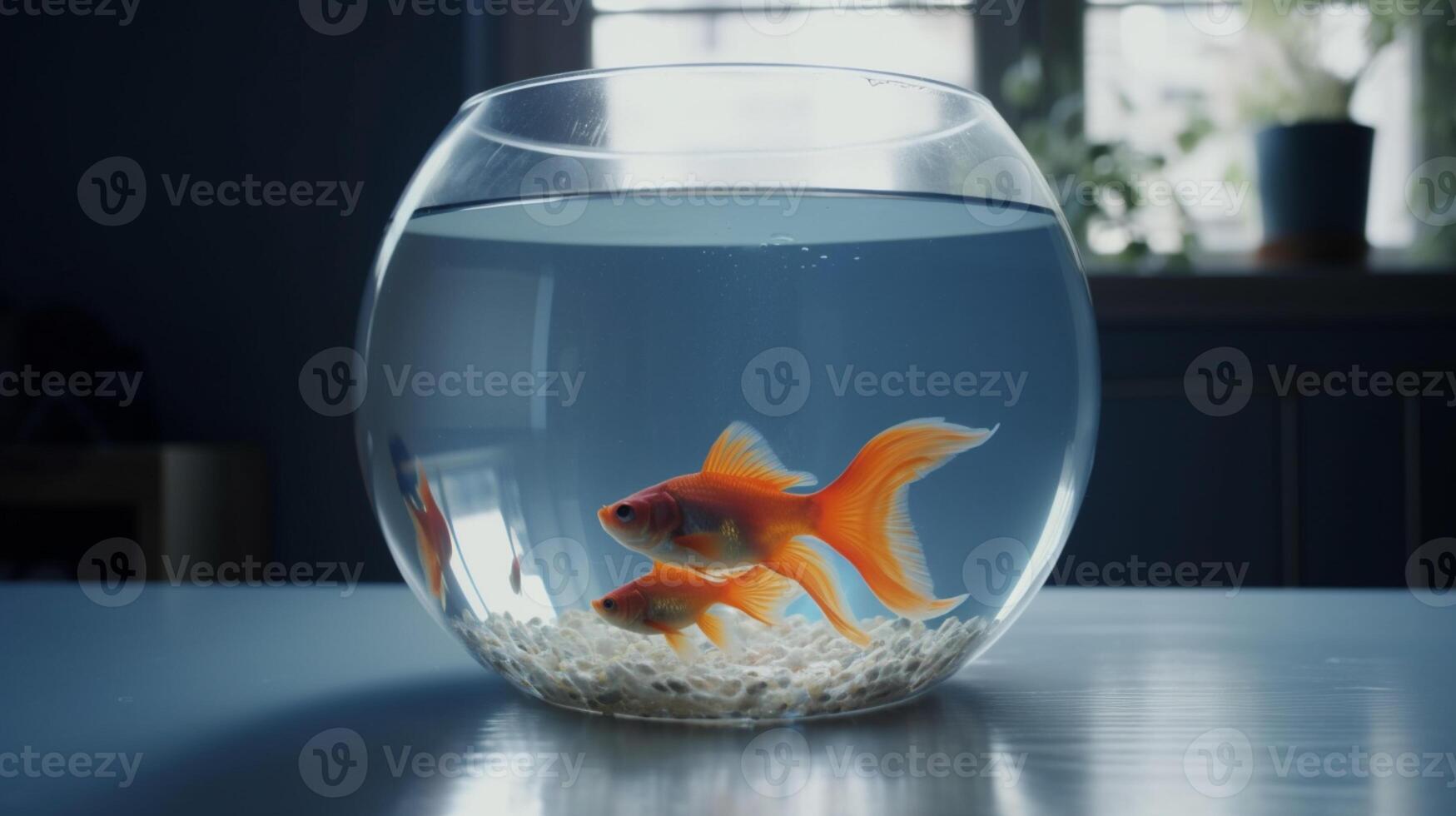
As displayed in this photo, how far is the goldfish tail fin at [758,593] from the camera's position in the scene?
17.5 inches

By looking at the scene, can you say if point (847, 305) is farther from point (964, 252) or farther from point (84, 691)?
point (84, 691)

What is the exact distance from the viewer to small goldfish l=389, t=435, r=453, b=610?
51cm

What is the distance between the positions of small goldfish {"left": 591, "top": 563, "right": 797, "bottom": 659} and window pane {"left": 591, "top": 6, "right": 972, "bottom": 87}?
196 cm
